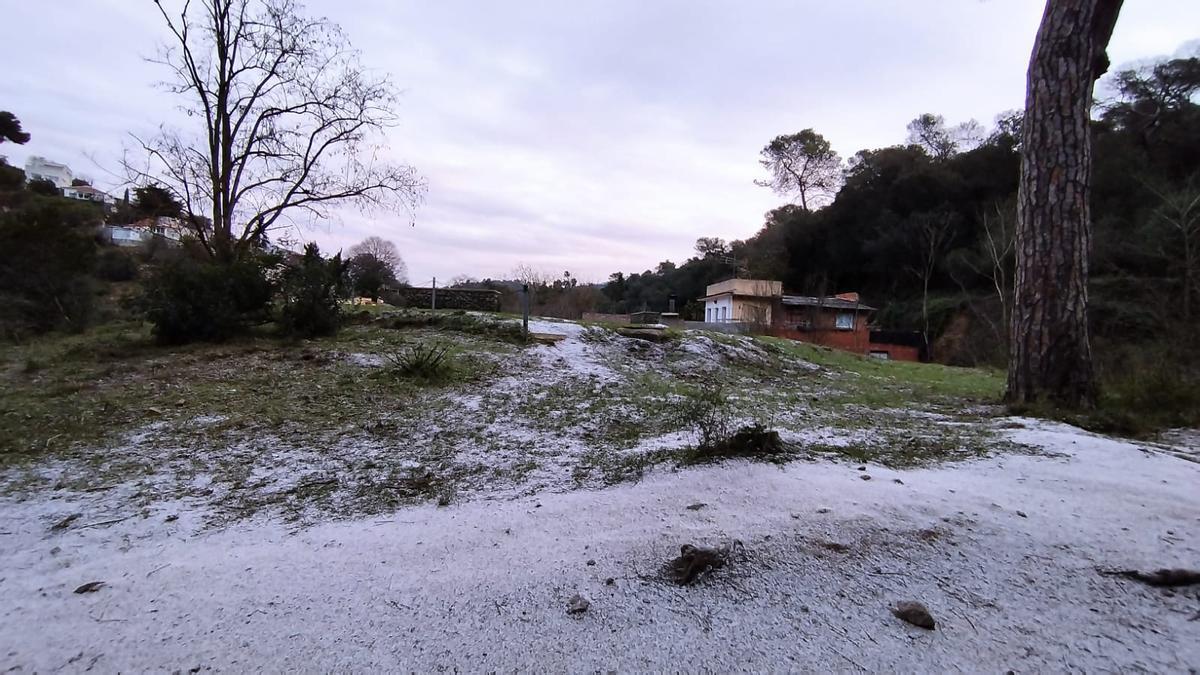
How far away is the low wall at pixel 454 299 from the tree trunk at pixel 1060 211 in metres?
11.1

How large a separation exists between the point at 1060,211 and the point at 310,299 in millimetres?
7831

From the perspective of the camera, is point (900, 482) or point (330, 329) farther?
point (330, 329)

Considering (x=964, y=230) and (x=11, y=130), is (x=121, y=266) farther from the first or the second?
(x=964, y=230)

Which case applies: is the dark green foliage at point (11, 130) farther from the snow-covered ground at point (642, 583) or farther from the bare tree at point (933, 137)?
the bare tree at point (933, 137)

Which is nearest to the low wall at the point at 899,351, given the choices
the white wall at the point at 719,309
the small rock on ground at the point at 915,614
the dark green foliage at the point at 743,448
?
the white wall at the point at 719,309

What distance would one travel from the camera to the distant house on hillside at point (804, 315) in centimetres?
2362

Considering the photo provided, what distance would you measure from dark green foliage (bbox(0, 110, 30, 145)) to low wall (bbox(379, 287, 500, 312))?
1362 centimetres

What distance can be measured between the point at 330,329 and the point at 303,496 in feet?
17.0

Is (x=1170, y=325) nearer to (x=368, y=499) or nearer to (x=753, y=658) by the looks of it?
(x=753, y=658)

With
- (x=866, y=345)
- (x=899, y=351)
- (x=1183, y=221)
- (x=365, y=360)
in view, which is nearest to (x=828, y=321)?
(x=866, y=345)

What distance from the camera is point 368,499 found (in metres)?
2.26

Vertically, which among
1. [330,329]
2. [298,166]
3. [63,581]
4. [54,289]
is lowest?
[63,581]

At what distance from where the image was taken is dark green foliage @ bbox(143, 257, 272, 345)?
6023mm

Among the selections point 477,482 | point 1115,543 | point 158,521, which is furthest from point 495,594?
point 1115,543
